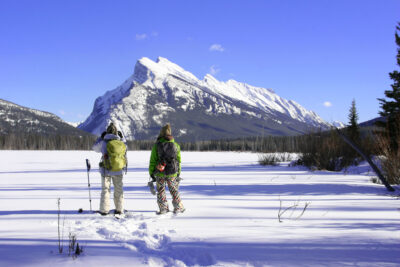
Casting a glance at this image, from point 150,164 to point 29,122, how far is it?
203 meters

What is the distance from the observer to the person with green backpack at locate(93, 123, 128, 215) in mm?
5770

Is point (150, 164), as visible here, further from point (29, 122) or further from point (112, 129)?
point (29, 122)

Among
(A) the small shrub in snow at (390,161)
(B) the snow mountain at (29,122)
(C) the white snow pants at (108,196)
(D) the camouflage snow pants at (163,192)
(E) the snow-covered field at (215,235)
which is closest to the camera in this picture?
(E) the snow-covered field at (215,235)

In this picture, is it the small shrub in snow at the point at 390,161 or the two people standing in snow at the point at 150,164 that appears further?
the small shrub in snow at the point at 390,161

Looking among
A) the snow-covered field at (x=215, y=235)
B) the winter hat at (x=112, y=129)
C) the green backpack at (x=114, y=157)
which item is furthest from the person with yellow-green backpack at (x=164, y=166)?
the winter hat at (x=112, y=129)

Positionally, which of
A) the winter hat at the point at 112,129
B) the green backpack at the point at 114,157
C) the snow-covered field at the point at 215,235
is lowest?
the snow-covered field at the point at 215,235

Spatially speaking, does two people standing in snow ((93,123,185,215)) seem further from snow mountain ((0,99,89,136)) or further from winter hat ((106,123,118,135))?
snow mountain ((0,99,89,136))

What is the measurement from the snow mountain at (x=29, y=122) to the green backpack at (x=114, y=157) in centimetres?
18452

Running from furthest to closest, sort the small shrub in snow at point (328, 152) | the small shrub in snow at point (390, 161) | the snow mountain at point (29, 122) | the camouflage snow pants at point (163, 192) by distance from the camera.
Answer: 1. the snow mountain at point (29, 122)
2. the small shrub in snow at point (328, 152)
3. the small shrub in snow at point (390, 161)
4. the camouflage snow pants at point (163, 192)

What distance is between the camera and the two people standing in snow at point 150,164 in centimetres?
581

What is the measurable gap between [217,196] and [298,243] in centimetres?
495

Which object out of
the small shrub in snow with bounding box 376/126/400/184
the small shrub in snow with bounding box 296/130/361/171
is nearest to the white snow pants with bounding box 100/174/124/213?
the small shrub in snow with bounding box 376/126/400/184

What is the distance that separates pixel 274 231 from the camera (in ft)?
14.1

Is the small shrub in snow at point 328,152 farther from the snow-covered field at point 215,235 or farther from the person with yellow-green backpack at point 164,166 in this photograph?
the person with yellow-green backpack at point 164,166
